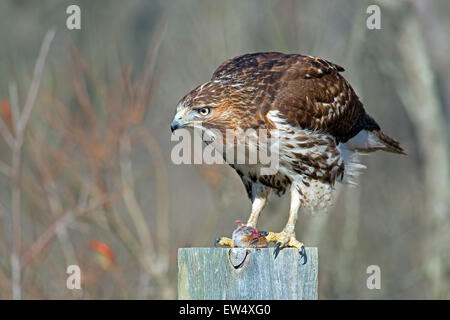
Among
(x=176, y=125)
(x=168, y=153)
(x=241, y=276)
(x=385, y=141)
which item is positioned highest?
(x=176, y=125)

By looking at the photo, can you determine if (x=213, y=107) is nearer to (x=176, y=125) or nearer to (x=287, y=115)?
(x=176, y=125)

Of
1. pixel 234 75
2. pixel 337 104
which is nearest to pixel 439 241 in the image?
pixel 337 104

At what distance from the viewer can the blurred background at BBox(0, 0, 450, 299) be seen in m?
7.62

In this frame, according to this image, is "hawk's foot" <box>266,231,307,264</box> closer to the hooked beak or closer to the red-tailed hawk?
the red-tailed hawk

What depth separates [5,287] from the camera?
7.26m

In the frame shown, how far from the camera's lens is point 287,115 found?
213 inches

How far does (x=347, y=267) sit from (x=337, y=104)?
4318mm

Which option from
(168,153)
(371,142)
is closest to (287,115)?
(371,142)

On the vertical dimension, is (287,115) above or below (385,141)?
above

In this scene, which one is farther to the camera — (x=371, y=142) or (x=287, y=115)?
(x=371, y=142)

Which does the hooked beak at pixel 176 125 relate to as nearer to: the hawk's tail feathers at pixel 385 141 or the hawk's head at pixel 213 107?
the hawk's head at pixel 213 107

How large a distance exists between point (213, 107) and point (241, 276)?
155 cm

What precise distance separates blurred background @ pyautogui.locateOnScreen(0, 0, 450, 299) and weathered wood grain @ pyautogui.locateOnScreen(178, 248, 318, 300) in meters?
1.96
